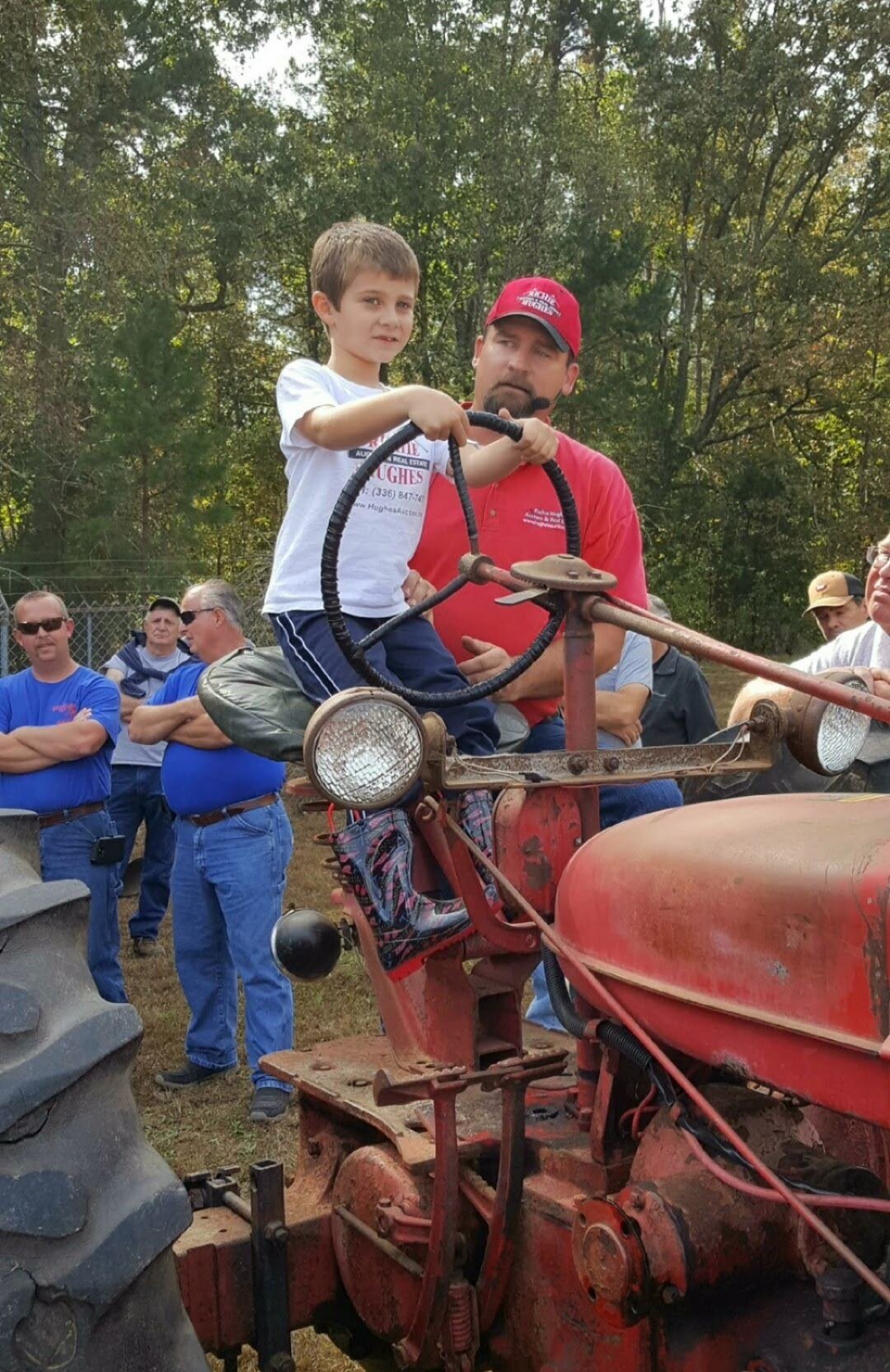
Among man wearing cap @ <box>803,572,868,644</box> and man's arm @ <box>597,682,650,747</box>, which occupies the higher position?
man wearing cap @ <box>803,572,868,644</box>

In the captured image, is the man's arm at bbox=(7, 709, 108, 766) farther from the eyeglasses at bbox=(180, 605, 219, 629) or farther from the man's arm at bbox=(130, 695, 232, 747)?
the eyeglasses at bbox=(180, 605, 219, 629)

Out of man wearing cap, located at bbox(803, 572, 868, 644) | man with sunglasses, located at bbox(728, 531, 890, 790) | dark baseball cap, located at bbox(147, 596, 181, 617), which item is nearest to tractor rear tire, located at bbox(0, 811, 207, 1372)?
man with sunglasses, located at bbox(728, 531, 890, 790)

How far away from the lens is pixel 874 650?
434 centimetres

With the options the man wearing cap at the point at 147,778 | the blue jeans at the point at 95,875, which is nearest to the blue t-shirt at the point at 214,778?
the blue jeans at the point at 95,875

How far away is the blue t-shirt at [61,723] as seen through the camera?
575cm

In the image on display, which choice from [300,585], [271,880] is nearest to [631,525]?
[300,585]

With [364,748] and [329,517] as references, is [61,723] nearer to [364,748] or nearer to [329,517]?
[329,517]

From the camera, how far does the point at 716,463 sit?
2083 cm

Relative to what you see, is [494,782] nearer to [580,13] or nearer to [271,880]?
[271,880]

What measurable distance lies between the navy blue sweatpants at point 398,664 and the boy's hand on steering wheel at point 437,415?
52 centimetres

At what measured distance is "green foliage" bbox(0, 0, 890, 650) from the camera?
47.5 feet

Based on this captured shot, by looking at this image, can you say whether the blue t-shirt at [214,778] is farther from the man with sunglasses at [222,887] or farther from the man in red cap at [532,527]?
the man in red cap at [532,527]

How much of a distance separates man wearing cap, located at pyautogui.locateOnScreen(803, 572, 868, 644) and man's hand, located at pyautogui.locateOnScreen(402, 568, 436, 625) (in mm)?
3440

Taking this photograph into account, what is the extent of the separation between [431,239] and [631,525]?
14899 mm
